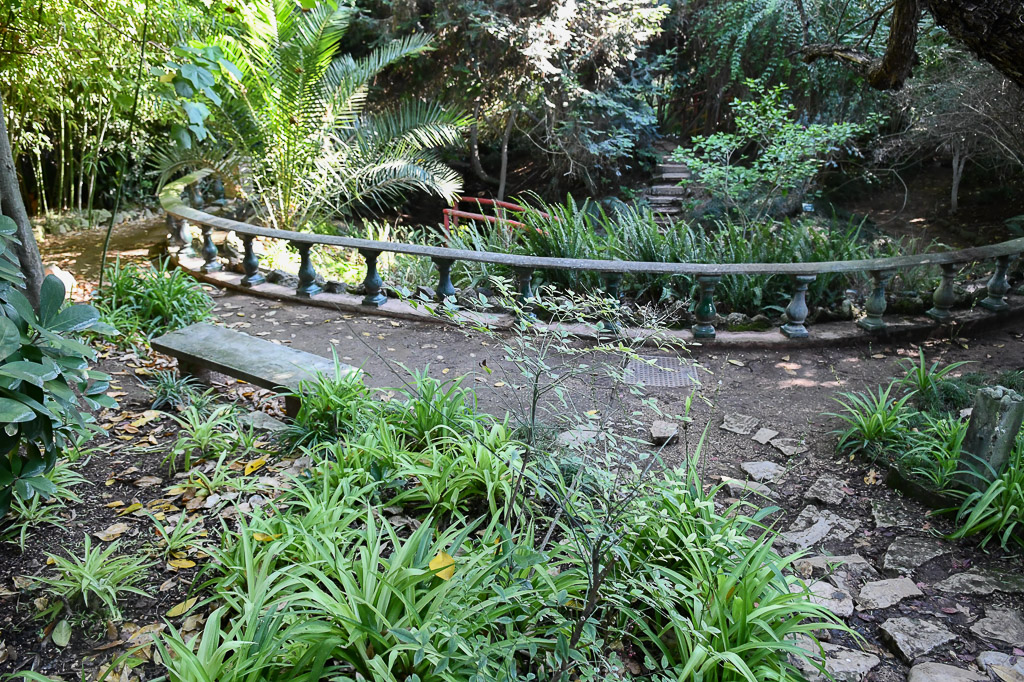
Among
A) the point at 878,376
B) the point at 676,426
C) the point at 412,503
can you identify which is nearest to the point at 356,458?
the point at 412,503

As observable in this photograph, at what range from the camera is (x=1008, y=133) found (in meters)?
7.99

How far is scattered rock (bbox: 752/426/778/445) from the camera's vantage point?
3.78 metres

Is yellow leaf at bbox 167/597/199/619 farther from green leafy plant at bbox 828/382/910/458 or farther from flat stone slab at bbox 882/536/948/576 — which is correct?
green leafy plant at bbox 828/382/910/458

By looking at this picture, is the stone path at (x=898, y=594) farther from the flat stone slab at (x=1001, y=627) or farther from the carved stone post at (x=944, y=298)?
the carved stone post at (x=944, y=298)

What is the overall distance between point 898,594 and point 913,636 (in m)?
0.25

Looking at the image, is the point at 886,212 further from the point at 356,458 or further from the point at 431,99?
the point at 356,458

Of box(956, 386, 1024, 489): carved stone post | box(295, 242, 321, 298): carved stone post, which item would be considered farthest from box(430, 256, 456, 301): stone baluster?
box(956, 386, 1024, 489): carved stone post

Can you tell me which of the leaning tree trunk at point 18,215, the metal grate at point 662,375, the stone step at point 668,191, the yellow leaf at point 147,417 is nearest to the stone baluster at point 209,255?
the yellow leaf at point 147,417

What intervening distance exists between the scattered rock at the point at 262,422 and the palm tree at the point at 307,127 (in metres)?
4.13

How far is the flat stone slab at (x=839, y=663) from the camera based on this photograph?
84.9 inches

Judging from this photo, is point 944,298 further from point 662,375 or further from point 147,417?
point 147,417

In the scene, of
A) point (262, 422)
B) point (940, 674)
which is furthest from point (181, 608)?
point (940, 674)

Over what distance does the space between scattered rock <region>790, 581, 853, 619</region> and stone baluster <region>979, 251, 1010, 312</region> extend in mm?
3670

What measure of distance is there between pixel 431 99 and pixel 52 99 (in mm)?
4639
